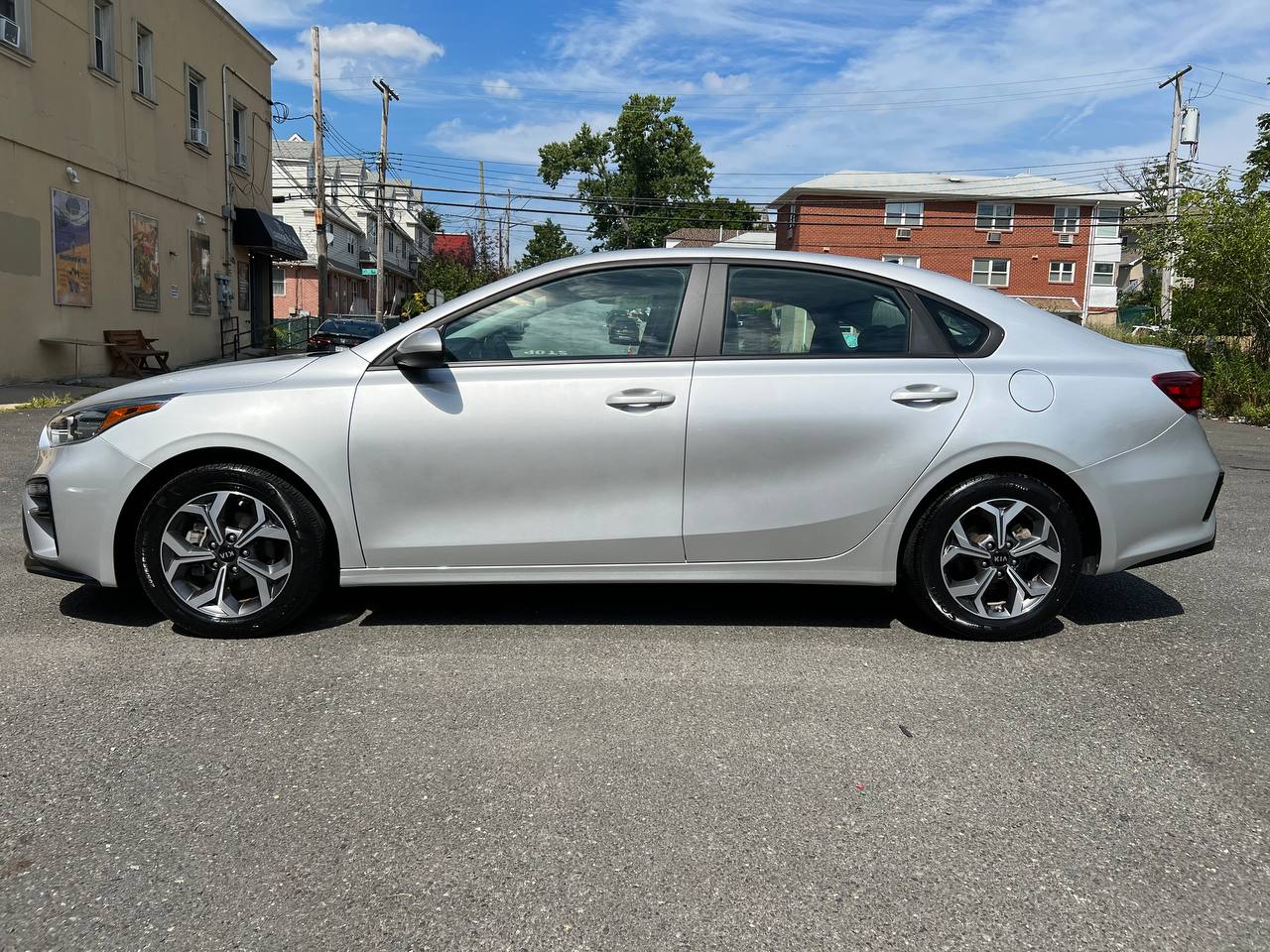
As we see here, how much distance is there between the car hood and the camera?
4.14 meters

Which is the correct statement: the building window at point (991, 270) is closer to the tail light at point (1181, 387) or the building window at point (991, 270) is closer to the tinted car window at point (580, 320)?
the tail light at point (1181, 387)

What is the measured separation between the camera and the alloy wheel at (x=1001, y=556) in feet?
13.6

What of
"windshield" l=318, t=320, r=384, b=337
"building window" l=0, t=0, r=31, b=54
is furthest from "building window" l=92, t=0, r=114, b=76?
"windshield" l=318, t=320, r=384, b=337

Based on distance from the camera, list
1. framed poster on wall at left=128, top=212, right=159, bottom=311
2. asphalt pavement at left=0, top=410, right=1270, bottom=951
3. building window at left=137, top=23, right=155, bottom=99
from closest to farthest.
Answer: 1. asphalt pavement at left=0, top=410, right=1270, bottom=951
2. framed poster on wall at left=128, top=212, right=159, bottom=311
3. building window at left=137, top=23, right=155, bottom=99

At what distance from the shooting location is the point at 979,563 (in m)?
4.19

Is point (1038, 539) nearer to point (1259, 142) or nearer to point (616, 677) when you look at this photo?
point (616, 677)

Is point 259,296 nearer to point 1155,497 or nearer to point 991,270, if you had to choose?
point 1155,497

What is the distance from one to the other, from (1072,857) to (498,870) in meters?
1.45

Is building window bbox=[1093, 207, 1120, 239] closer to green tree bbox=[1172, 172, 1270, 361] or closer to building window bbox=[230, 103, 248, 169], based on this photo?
green tree bbox=[1172, 172, 1270, 361]

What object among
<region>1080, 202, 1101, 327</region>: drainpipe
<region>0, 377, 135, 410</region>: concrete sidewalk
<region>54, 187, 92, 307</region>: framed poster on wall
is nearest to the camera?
<region>0, 377, 135, 410</region>: concrete sidewalk

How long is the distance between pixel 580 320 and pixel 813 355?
0.98m

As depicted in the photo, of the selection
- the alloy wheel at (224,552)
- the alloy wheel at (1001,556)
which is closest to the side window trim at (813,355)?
the alloy wheel at (1001,556)

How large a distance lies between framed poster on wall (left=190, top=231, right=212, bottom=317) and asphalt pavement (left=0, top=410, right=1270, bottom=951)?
19739mm

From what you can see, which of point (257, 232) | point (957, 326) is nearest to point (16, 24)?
point (257, 232)
